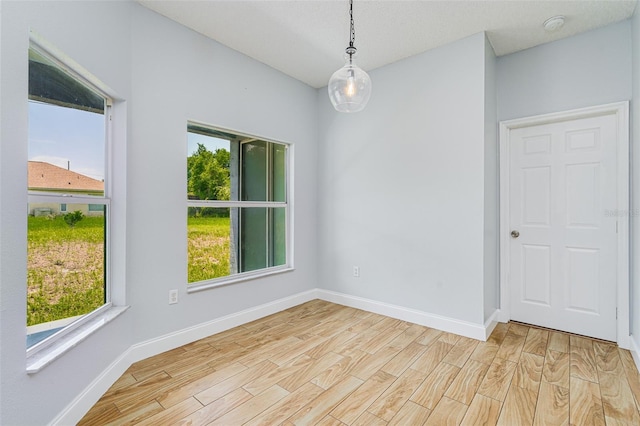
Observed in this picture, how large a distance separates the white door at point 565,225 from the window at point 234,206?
2664 millimetres

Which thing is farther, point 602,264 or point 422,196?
point 422,196

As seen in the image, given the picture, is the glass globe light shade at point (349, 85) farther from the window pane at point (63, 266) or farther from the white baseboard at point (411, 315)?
the white baseboard at point (411, 315)

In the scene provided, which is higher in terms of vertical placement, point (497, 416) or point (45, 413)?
point (45, 413)

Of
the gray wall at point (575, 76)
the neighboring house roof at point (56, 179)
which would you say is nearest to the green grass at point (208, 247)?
the neighboring house roof at point (56, 179)

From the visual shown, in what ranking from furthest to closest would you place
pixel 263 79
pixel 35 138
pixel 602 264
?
pixel 263 79 < pixel 602 264 < pixel 35 138

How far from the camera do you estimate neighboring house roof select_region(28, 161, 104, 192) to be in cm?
153

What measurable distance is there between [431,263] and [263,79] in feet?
9.08

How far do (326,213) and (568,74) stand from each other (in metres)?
2.90

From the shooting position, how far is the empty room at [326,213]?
164 centimetres

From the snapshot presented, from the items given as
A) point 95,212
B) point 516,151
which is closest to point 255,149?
point 95,212

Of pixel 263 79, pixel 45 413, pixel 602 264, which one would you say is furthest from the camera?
pixel 263 79

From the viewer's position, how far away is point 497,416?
1.68m

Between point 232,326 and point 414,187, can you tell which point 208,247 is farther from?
point 414,187

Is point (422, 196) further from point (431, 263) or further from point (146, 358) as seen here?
point (146, 358)
